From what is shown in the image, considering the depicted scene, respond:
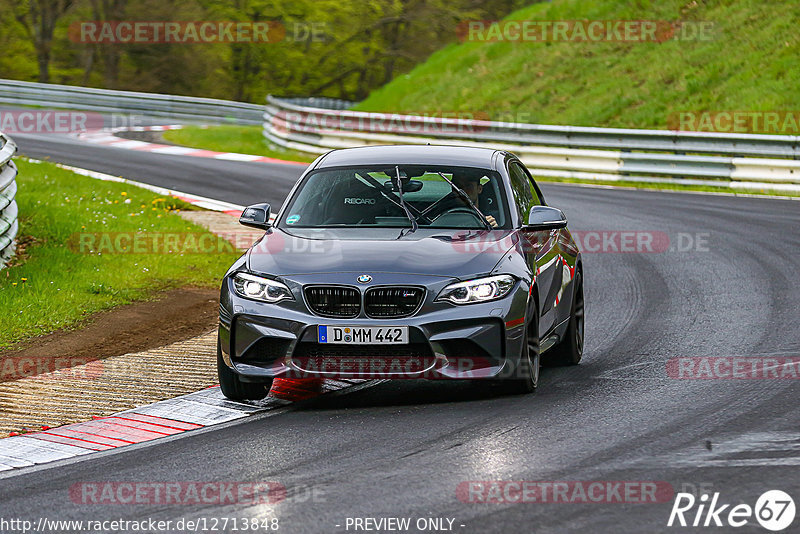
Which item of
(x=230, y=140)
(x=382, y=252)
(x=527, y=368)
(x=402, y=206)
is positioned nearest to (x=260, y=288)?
(x=382, y=252)

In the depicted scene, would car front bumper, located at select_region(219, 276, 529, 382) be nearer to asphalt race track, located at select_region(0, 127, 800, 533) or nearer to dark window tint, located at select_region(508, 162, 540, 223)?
asphalt race track, located at select_region(0, 127, 800, 533)

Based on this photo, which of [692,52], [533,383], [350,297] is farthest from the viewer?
[692,52]

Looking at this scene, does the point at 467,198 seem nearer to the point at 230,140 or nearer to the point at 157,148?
the point at 157,148

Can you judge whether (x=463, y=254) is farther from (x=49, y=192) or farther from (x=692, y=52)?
(x=692, y=52)

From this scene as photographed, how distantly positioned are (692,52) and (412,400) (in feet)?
79.4

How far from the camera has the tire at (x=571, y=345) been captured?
9102mm

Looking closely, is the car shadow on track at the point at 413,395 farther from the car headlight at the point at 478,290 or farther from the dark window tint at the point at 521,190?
the dark window tint at the point at 521,190

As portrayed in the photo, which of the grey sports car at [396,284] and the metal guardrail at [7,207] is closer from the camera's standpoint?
the grey sports car at [396,284]

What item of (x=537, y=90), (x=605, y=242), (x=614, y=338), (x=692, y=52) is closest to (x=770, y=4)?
(x=692, y=52)

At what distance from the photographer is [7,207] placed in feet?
41.8

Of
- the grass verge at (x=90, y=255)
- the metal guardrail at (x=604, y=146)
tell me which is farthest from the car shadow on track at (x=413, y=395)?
the metal guardrail at (x=604, y=146)

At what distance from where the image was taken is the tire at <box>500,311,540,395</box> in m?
7.66

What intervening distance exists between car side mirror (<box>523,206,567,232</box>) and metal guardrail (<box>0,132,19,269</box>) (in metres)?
5.90

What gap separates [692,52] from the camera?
99.0 feet
